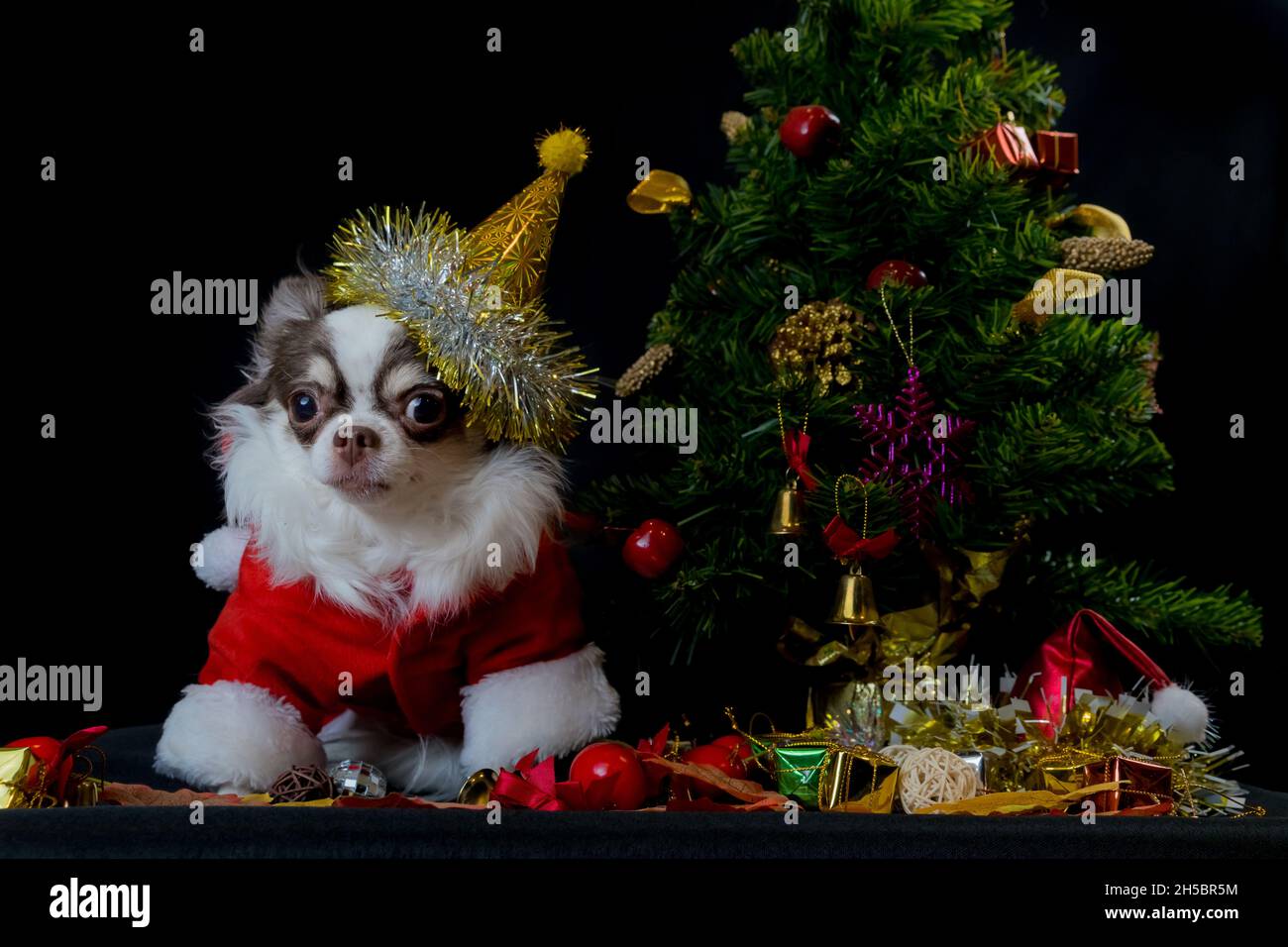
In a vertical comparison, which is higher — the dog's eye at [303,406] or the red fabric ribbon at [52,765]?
the dog's eye at [303,406]

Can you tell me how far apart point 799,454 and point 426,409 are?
494mm

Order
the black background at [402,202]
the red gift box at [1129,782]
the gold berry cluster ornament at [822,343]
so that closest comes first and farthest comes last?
the red gift box at [1129,782]
the gold berry cluster ornament at [822,343]
the black background at [402,202]

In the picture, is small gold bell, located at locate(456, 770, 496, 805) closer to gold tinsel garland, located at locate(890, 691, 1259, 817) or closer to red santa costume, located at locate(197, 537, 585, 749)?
red santa costume, located at locate(197, 537, 585, 749)

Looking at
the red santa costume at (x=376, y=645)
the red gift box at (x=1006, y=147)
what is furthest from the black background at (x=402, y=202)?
the red santa costume at (x=376, y=645)

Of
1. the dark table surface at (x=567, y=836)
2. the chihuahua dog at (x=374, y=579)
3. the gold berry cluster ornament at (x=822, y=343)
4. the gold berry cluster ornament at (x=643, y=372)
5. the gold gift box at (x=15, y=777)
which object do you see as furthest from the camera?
the gold berry cluster ornament at (x=643, y=372)

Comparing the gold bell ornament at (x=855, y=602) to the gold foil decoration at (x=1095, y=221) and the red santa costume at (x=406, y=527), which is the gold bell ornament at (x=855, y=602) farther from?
the gold foil decoration at (x=1095, y=221)

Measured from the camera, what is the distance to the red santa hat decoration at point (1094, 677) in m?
1.64

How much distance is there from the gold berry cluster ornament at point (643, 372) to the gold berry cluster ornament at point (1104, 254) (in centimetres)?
57

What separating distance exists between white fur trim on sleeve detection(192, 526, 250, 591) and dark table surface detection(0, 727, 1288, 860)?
628 mm

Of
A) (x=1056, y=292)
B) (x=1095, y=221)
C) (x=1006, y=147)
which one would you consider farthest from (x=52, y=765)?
(x=1095, y=221)

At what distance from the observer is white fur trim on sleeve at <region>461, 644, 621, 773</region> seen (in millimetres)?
1547

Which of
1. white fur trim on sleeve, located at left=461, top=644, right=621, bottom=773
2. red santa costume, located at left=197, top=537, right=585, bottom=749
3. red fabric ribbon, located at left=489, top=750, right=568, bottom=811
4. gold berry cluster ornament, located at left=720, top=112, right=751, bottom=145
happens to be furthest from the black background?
red fabric ribbon, located at left=489, top=750, right=568, bottom=811
